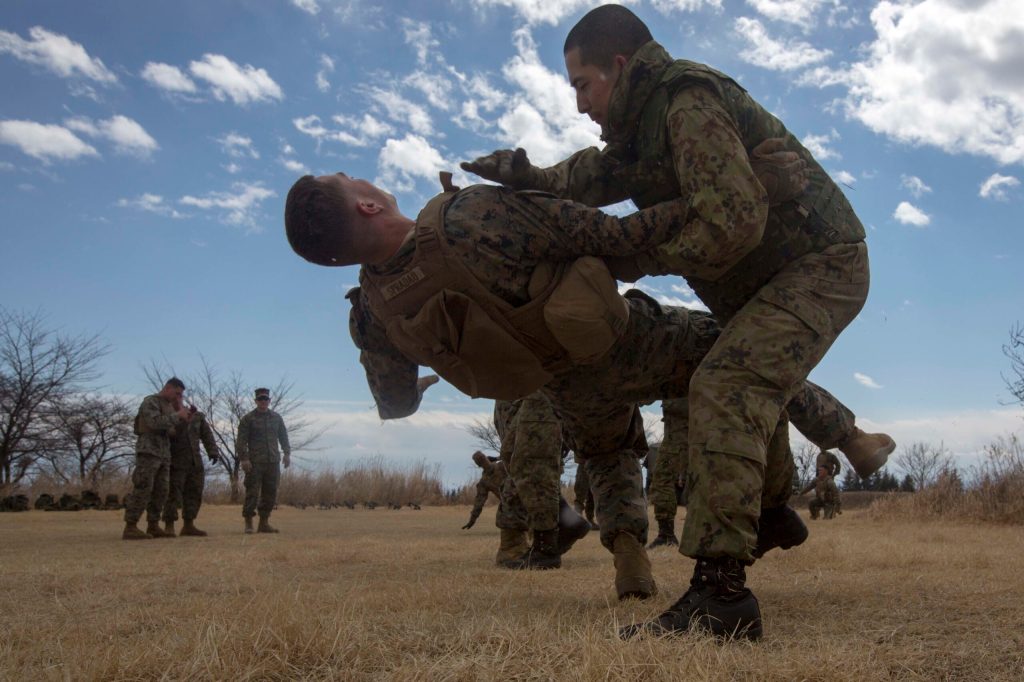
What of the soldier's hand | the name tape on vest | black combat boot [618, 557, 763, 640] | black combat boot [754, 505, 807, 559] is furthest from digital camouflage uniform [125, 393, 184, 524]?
the soldier's hand

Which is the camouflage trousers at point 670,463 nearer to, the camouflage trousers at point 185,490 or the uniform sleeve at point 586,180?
the uniform sleeve at point 586,180

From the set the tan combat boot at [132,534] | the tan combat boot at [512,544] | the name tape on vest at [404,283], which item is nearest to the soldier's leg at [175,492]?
the tan combat boot at [132,534]

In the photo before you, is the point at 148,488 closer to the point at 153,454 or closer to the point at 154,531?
the point at 153,454

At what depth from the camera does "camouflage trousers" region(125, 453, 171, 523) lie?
1019 cm

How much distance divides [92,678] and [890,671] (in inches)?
74.7

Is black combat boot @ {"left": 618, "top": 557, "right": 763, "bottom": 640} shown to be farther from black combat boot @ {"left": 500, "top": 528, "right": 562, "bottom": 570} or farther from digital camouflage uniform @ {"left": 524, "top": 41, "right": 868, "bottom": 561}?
black combat boot @ {"left": 500, "top": 528, "right": 562, "bottom": 570}

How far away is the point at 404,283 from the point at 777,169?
1.42 m

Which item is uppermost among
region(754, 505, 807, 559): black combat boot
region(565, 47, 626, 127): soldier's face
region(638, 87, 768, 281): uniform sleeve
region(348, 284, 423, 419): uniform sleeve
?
region(565, 47, 626, 127): soldier's face

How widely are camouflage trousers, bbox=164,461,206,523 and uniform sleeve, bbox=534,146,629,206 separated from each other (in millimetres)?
9413

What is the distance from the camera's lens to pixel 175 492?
1131 cm

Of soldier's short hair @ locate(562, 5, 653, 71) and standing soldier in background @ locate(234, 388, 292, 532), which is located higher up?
soldier's short hair @ locate(562, 5, 653, 71)

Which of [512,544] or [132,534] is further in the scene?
[132,534]

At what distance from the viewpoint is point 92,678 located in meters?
1.78

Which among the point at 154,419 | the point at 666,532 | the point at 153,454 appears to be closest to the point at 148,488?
the point at 153,454
